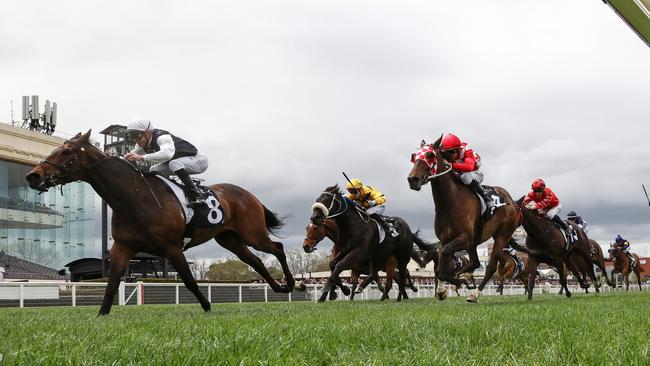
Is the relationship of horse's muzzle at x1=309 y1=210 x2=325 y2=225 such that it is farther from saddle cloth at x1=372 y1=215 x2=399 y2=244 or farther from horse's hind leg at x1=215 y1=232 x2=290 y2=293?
horse's hind leg at x1=215 y1=232 x2=290 y2=293

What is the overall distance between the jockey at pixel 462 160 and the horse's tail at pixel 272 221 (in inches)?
112

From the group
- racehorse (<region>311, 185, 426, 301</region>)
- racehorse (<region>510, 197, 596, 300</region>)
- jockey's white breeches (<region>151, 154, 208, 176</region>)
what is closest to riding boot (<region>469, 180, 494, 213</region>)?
racehorse (<region>510, 197, 596, 300</region>)

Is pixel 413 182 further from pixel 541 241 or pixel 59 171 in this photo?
pixel 541 241

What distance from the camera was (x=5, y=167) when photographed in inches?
1858

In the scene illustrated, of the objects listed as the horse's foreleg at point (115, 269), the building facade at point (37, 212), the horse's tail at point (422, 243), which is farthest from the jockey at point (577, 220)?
the building facade at point (37, 212)

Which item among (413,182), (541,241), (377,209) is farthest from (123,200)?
(541,241)

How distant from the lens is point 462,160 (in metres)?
10.2

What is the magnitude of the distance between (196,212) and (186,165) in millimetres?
676

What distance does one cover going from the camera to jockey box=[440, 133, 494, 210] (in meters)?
9.98

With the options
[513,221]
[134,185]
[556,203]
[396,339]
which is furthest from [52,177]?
[556,203]

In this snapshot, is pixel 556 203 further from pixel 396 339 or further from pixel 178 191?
pixel 396 339

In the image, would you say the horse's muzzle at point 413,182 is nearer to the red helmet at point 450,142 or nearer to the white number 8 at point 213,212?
the red helmet at point 450,142

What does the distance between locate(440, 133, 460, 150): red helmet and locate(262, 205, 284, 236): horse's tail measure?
2.88 m

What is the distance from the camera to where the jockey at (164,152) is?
809 cm
